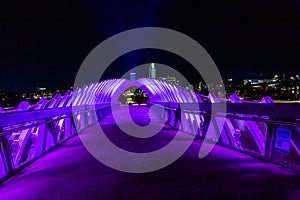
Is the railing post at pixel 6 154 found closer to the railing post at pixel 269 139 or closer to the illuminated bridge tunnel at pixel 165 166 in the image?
the illuminated bridge tunnel at pixel 165 166

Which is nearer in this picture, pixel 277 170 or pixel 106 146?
pixel 277 170

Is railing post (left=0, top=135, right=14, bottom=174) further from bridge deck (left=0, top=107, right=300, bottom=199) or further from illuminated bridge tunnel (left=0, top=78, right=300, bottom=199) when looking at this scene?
bridge deck (left=0, top=107, right=300, bottom=199)

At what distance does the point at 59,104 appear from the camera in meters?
15.2

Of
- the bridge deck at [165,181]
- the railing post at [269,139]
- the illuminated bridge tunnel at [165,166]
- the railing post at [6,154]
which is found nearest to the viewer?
the bridge deck at [165,181]

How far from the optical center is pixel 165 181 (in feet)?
20.4

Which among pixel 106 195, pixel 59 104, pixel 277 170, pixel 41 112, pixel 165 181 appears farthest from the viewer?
pixel 59 104

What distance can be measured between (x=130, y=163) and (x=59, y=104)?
7.65 meters

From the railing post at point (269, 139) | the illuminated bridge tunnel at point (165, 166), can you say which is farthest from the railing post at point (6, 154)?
the railing post at point (269, 139)

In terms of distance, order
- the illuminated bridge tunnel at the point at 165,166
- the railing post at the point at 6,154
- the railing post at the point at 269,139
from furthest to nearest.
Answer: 1. the railing post at the point at 269,139
2. the railing post at the point at 6,154
3. the illuminated bridge tunnel at the point at 165,166

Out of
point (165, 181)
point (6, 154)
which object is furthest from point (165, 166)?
point (6, 154)

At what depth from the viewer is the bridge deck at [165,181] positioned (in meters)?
5.31

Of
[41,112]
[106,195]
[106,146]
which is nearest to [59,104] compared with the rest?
[106,146]

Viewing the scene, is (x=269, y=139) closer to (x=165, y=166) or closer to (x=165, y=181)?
(x=165, y=166)

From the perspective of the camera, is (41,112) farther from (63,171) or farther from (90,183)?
(90,183)
